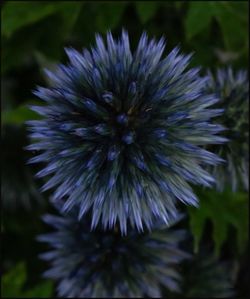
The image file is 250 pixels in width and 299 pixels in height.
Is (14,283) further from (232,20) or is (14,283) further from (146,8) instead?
(232,20)

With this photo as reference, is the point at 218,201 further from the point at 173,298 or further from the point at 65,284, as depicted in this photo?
the point at 65,284

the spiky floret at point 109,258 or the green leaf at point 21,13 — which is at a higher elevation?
the green leaf at point 21,13

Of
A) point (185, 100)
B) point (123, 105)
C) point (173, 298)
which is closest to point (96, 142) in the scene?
point (123, 105)

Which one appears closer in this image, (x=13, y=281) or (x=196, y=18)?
(x=196, y=18)

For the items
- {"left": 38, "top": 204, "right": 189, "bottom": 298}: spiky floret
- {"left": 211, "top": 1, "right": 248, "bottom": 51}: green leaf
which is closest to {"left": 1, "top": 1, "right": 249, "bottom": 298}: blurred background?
{"left": 211, "top": 1, "right": 248, "bottom": 51}: green leaf

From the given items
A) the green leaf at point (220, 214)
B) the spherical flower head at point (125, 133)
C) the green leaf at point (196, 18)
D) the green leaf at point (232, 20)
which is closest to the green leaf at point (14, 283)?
the green leaf at point (220, 214)

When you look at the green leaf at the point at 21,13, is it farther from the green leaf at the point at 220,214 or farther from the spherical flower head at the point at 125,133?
the green leaf at the point at 220,214

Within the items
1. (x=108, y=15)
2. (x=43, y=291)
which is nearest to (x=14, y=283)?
(x=43, y=291)
